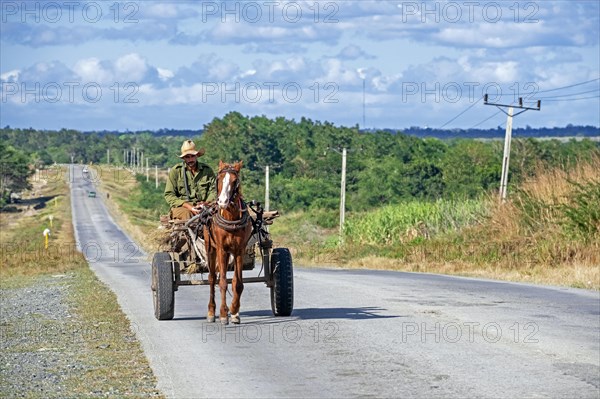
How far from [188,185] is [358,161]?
3317 inches

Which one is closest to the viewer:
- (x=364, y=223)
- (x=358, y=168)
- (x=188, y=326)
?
(x=188, y=326)

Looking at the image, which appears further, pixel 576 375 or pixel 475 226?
pixel 475 226

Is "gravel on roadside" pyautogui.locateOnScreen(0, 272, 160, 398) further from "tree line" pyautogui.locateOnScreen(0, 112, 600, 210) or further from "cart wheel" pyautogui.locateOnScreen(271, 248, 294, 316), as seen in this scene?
"tree line" pyautogui.locateOnScreen(0, 112, 600, 210)

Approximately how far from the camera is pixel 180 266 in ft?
51.4

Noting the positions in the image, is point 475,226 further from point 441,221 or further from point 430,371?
point 430,371

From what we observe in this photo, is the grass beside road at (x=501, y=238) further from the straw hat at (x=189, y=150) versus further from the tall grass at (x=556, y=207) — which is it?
the straw hat at (x=189, y=150)

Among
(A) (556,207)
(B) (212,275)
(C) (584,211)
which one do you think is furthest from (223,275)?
(A) (556,207)

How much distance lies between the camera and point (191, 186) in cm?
1564

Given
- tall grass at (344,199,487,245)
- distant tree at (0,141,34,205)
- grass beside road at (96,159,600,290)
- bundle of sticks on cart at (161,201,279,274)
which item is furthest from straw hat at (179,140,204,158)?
distant tree at (0,141,34,205)

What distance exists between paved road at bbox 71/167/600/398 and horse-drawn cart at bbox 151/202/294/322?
1.04 ft

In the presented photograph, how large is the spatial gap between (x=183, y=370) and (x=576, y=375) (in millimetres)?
4090

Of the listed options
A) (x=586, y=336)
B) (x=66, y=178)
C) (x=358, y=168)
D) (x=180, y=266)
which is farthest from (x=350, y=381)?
(x=66, y=178)

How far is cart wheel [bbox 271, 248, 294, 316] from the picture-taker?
15406mm

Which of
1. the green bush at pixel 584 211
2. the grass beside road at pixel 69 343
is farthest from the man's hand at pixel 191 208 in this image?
the green bush at pixel 584 211
